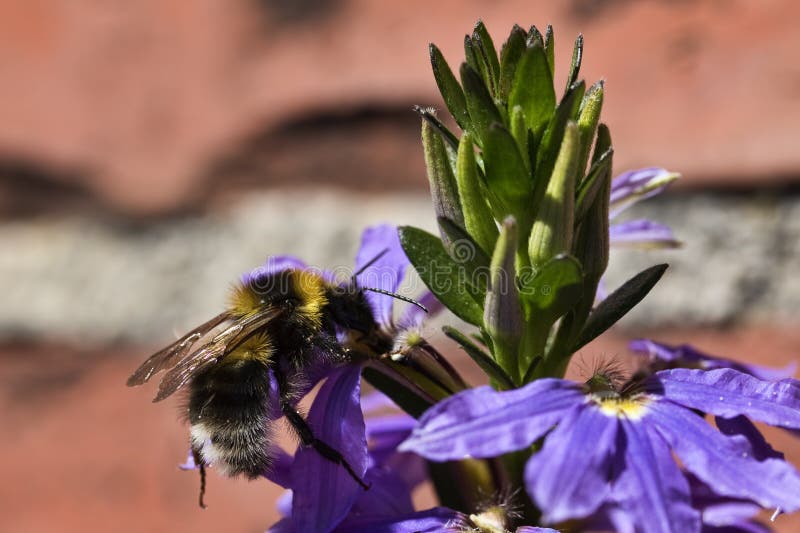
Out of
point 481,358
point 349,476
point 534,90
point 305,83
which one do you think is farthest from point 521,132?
point 305,83

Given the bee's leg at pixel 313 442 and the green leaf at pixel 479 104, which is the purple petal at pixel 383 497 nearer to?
the bee's leg at pixel 313 442

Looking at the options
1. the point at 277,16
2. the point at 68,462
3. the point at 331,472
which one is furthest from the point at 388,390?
the point at 68,462

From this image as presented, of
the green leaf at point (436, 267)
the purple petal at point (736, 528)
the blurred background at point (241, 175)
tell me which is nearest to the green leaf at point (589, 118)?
the green leaf at point (436, 267)

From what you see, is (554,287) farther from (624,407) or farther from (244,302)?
(244,302)

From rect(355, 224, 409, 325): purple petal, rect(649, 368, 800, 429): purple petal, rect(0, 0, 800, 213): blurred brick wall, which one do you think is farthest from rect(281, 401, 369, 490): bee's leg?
rect(0, 0, 800, 213): blurred brick wall

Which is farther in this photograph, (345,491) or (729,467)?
(345,491)
